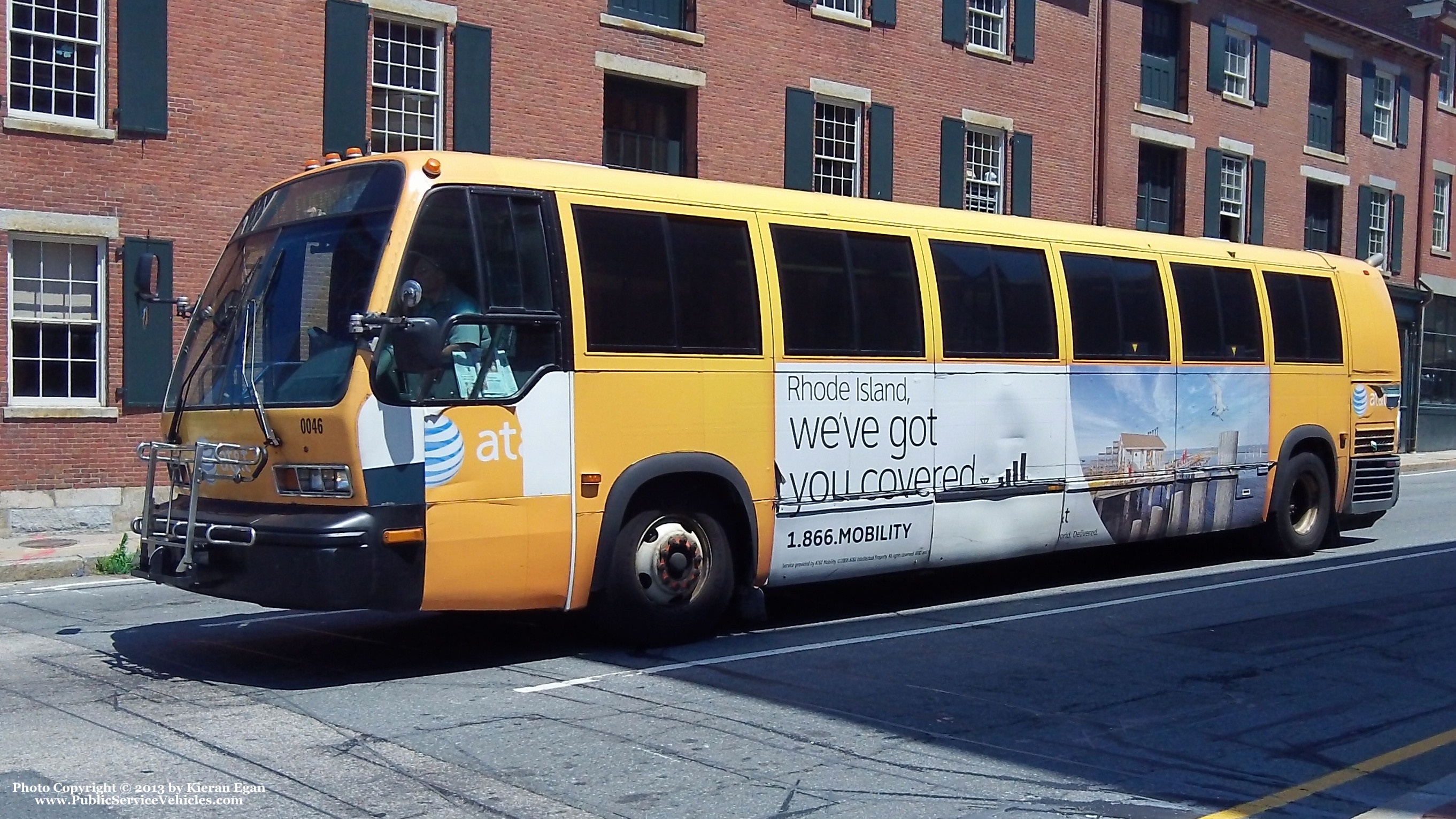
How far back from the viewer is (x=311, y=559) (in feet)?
24.2

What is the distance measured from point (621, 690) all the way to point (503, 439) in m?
1.55

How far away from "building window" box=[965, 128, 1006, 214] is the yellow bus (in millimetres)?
12966

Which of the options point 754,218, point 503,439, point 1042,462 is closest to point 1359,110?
point 1042,462

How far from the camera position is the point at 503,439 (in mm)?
7977

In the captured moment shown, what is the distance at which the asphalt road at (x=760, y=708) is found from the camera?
19.2 ft

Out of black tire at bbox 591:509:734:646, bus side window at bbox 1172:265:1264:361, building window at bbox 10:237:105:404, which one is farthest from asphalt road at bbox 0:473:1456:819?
building window at bbox 10:237:105:404

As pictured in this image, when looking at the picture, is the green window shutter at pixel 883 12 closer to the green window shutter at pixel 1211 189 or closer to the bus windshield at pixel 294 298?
the green window shutter at pixel 1211 189

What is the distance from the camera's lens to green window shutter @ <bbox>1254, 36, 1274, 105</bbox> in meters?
30.5

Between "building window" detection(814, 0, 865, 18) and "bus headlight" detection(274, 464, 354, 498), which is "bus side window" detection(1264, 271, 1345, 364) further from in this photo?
"building window" detection(814, 0, 865, 18)

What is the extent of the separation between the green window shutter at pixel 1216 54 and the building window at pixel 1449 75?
10.2 m

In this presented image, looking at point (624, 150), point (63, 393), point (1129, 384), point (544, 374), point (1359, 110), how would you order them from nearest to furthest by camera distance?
point (544, 374) < point (1129, 384) < point (63, 393) < point (624, 150) < point (1359, 110)

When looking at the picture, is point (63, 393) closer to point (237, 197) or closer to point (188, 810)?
point (237, 197)

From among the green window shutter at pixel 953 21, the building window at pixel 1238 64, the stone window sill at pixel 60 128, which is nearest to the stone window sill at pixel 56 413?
the stone window sill at pixel 60 128

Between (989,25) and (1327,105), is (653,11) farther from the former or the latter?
(1327,105)
